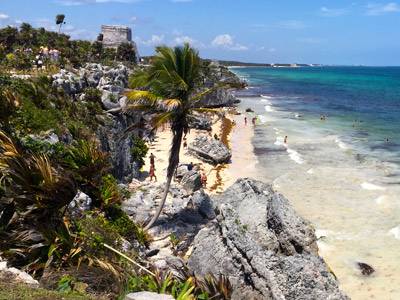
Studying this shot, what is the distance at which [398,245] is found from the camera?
21188 millimetres

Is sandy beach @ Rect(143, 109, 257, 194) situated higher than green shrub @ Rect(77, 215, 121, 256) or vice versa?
green shrub @ Rect(77, 215, 121, 256)

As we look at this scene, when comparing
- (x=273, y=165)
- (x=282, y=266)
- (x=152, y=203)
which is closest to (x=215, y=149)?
(x=273, y=165)

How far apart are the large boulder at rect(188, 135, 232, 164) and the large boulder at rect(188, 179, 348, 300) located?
19.2 metres

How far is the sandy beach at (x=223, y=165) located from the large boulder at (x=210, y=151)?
0.53m

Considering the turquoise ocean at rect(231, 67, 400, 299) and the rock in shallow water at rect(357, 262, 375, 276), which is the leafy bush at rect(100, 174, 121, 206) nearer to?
the turquoise ocean at rect(231, 67, 400, 299)

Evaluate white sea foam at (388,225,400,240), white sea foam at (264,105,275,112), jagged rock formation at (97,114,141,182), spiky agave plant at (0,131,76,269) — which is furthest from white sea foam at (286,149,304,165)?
white sea foam at (264,105,275,112)

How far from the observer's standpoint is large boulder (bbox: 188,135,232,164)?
120ft

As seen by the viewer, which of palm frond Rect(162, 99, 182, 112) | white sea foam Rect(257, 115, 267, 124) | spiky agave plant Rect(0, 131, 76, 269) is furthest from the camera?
white sea foam Rect(257, 115, 267, 124)

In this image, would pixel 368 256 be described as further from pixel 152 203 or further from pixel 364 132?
pixel 364 132

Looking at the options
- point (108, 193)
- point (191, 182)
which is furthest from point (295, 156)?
point (108, 193)

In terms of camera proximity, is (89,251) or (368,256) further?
(368,256)

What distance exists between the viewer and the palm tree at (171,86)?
15.9 meters

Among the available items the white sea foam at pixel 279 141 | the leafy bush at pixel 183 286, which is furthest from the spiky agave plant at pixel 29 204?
the white sea foam at pixel 279 141

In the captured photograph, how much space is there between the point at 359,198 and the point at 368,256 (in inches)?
352
